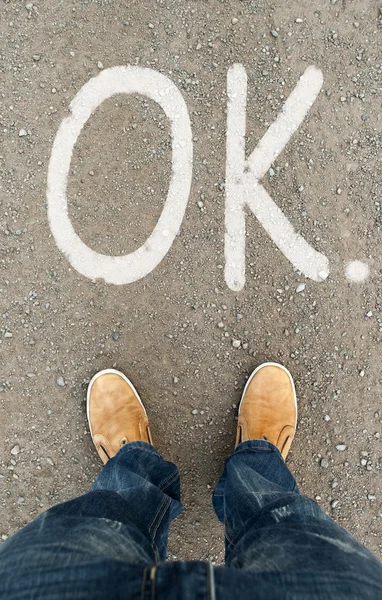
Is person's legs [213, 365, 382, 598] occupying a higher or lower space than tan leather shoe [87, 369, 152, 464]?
higher

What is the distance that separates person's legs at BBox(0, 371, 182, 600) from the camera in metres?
0.82

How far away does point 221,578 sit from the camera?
0.77 metres

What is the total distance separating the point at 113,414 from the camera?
1.67 metres

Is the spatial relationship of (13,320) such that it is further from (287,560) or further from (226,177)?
(287,560)

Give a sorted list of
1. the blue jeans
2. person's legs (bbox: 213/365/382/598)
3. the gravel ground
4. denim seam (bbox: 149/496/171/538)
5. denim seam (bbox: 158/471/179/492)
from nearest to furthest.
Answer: the blue jeans < person's legs (bbox: 213/365/382/598) < denim seam (bbox: 149/496/171/538) < denim seam (bbox: 158/471/179/492) < the gravel ground

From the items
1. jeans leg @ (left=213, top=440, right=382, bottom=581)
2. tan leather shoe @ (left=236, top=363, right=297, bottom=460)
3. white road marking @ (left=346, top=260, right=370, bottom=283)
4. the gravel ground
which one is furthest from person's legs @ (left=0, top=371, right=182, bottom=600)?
white road marking @ (left=346, top=260, right=370, bottom=283)

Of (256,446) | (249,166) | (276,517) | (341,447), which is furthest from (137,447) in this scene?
(249,166)

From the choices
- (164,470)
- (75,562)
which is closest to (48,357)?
(164,470)

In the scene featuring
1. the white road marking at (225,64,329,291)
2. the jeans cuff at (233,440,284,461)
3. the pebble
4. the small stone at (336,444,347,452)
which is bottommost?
the pebble

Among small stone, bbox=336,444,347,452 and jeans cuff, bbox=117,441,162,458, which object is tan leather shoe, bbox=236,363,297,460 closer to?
small stone, bbox=336,444,347,452

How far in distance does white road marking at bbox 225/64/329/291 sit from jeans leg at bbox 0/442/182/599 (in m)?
0.79

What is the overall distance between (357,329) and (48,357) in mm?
1267

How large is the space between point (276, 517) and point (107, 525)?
17.7 inches

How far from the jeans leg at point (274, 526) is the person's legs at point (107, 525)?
225mm
